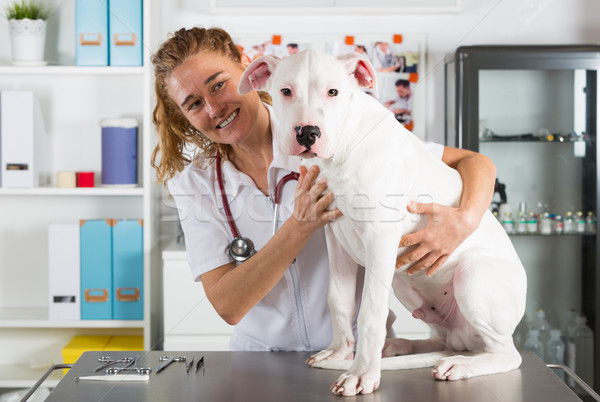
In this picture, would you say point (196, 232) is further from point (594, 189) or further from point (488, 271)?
point (594, 189)

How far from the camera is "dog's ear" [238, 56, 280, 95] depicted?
99 centimetres

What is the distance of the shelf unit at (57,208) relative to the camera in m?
2.56

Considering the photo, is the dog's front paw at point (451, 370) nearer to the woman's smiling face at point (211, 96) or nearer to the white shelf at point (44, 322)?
the woman's smiling face at point (211, 96)

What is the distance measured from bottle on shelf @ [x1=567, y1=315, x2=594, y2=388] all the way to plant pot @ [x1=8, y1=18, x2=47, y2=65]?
2.54m

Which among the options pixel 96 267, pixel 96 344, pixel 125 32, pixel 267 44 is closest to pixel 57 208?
pixel 96 267

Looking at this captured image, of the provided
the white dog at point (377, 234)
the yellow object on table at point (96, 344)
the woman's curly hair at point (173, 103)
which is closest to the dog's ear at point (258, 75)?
the white dog at point (377, 234)

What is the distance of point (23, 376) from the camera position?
8.55 ft

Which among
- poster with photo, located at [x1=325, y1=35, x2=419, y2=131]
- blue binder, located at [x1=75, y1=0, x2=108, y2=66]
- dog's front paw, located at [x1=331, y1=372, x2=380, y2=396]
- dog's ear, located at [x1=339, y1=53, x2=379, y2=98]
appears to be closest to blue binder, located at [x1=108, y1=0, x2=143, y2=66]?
blue binder, located at [x1=75, y1=0, x2=108, y2=66]

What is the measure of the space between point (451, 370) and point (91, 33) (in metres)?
1.98

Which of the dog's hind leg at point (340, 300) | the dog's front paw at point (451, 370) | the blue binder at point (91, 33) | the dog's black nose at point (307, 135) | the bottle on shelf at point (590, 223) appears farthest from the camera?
the bottle on shelf at point (590, 223)

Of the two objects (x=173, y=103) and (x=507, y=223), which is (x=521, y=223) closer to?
(x=507, y=223)

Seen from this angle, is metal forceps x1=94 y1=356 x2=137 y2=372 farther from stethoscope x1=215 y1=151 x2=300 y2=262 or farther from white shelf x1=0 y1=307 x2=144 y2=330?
white shelf x1=0 y1=307 x2=144 y2=330

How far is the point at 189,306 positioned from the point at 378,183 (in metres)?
1.54

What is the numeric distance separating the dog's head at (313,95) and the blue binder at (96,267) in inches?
63.3
